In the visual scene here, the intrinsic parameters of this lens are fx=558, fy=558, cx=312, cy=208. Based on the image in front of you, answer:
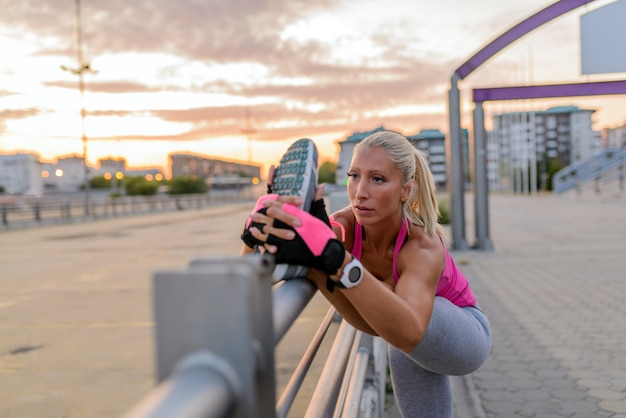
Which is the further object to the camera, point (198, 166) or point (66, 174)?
point (198, 166)

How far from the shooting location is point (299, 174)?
1.41 m

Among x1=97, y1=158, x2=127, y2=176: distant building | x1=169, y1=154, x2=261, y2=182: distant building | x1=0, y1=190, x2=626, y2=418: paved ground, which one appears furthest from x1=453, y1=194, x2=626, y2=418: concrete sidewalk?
x1=169, y1=154, x2=261, y2=182: distant building

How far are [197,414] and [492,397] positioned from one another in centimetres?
336

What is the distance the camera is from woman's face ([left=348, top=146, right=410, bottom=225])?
1.81 metres

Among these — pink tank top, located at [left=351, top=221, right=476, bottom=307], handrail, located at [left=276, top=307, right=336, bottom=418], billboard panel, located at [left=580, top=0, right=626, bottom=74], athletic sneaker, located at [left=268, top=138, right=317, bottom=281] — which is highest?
billboard panel, located at [left=580, top=0, right=626, bottom=74]

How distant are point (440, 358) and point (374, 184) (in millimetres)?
623

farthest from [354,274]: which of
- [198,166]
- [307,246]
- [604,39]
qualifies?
[198,166]

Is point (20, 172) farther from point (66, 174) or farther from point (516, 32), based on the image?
point (516, 32)

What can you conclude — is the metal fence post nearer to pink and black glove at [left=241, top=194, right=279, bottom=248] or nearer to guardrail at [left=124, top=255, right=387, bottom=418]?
guardrail at [left=124, top=255, right=387, bottom=418]

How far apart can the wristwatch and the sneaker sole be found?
0.59ft

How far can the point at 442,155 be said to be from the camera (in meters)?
20.2

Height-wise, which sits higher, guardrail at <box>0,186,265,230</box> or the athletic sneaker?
the athletic sneaker

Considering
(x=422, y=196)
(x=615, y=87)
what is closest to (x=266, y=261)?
(x=422, y=196)

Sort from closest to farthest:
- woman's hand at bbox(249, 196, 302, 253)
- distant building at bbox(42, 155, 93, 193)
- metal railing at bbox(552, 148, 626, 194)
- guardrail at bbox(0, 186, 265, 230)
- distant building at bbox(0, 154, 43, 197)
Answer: woman's hand at bbox(249, 196, 302, 253) < guardrail at bbox(0, 186, 265, 230) < metal railing at bbox(552, 148, 626, 194) < distant building at bbox(42, 155, 93, 193) < distant building at bbox(0, 154, 43, 197)
